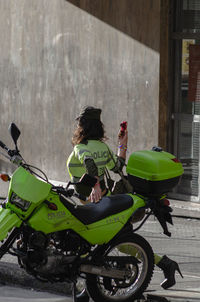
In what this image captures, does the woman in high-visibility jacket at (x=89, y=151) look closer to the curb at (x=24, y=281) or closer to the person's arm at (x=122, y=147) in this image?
the person's arm at (x=122, y=147)

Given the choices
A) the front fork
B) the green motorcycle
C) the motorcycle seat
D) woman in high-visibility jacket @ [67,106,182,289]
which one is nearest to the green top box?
the green motorcycle

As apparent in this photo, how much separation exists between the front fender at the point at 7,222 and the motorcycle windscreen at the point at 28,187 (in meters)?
0.16

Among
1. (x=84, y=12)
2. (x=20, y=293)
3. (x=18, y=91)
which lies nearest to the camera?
(x=20, y=293)

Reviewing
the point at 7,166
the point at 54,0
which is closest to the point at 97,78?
the point at 54,0

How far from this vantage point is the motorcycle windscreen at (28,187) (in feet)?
22.7

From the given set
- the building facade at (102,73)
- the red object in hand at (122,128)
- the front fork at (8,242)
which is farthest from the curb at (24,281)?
the building facade at (102,73)

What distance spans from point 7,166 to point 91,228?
778cm

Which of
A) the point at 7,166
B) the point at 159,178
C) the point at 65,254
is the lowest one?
the point at 7,166

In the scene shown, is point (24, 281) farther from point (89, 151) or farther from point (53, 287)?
point (89, 151)

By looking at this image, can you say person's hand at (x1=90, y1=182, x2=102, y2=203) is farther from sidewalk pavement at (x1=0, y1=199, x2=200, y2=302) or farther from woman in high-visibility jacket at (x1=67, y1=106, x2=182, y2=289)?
sidewalk pavement at (x1=0, y1=199, x2=200, y2=302)

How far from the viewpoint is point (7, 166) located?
14891mm

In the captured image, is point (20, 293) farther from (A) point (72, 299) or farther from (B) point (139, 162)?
(B) point (139, 162)

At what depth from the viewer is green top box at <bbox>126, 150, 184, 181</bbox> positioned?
24.4 ft

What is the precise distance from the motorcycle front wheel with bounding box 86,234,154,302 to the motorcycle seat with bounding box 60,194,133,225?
0.81 ft
